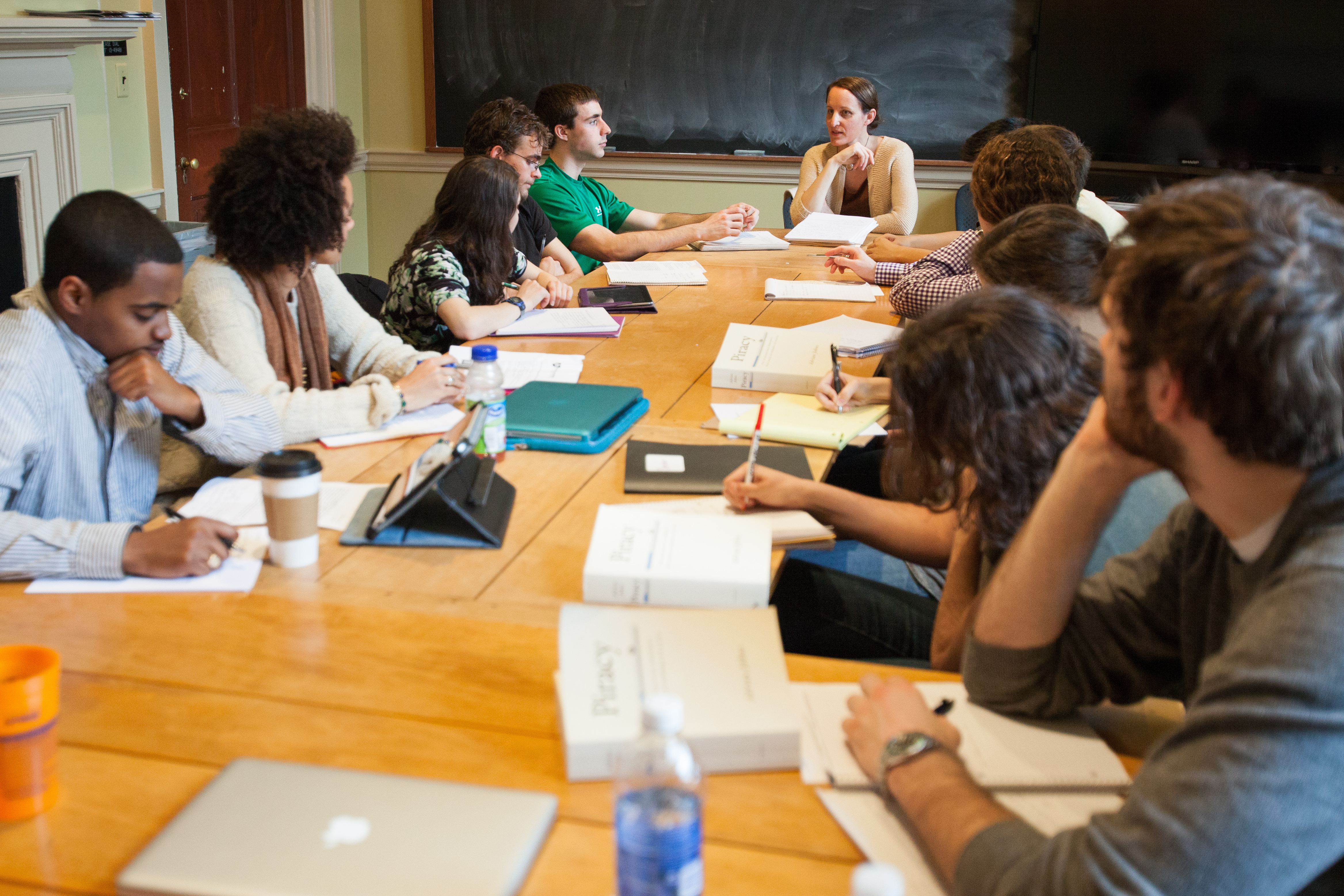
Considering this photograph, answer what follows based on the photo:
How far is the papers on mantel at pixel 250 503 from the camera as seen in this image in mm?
1517

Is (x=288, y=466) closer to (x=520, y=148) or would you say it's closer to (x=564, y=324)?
(x=564, y=324)

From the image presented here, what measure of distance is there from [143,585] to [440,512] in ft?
1.21

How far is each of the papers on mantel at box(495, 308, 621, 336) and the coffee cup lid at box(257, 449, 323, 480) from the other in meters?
1.34

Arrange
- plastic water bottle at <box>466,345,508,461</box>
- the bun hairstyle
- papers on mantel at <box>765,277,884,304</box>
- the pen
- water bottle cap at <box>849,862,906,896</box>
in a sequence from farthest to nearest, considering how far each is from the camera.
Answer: the bun hairstyle
papers on mantel at <box>765,277,884,304</box>
plastic water bottle at <box>466,345,508,461</box>
the pen
water bottle cap at <box>849,862,906,896</box>

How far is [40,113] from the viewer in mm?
3400

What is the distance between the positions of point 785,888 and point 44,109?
355 cm

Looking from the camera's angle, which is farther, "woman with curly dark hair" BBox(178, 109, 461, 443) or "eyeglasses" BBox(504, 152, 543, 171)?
"eyeglasses" BBox(504, 152, 543, 171)

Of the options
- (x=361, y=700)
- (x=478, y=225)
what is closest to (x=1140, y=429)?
(x=361, y=700)

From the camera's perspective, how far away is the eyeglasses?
3412mm

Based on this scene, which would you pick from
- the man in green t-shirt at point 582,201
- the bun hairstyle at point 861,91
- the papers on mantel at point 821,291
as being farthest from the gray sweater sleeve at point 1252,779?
the bun hairstyle at point 861,91

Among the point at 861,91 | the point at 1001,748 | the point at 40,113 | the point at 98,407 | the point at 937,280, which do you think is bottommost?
the point at 1001,748

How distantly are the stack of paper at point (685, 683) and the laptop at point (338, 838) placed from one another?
0.29 ft

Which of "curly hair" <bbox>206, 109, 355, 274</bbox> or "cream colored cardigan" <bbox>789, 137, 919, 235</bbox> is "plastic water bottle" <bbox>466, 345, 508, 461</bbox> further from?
"cream colored cardigan" <bbox>789, 137, 919, 235</bbox>

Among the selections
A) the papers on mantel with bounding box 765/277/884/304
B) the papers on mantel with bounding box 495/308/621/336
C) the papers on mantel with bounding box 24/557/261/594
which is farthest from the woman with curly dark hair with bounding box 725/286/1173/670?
the papers on mantel with bounding box 765/277/884/304
